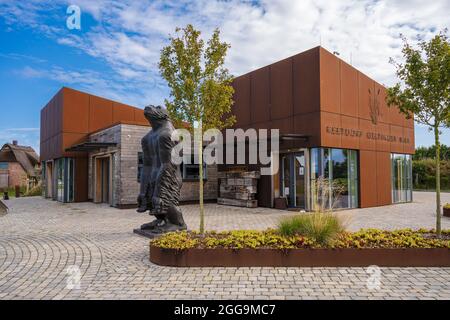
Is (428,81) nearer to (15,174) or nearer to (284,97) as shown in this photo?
(284,97)

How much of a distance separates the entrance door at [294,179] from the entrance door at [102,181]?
9.17 m

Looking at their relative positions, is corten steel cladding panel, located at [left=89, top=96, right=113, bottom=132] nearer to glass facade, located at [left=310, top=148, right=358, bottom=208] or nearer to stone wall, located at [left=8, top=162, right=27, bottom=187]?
glass facade, located at [left=310, top=148, right=358, bottom=208]

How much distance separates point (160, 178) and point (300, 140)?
765 centimetres

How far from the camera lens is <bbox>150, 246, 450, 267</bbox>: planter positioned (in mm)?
5258

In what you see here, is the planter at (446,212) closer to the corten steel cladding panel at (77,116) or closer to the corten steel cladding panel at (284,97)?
the corten steel cladding panel at (284,97)

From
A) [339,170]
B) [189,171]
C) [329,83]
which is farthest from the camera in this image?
[189,171]

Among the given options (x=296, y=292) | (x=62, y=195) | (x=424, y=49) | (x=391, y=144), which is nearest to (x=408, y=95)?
(x=424, y=49)

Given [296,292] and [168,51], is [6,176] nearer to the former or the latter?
[168,51]

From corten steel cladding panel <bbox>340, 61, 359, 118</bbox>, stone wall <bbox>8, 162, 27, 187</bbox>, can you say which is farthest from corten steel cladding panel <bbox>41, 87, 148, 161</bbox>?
stone wall <bbox>8, 162, 27, 187</bbox>

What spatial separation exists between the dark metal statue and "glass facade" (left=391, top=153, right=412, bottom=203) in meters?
13.0

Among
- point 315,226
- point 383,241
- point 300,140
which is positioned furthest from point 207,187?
point 383,241

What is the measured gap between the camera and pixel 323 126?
41.9 ft

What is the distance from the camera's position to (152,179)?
312 inches

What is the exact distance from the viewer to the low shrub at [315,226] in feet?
18.3
